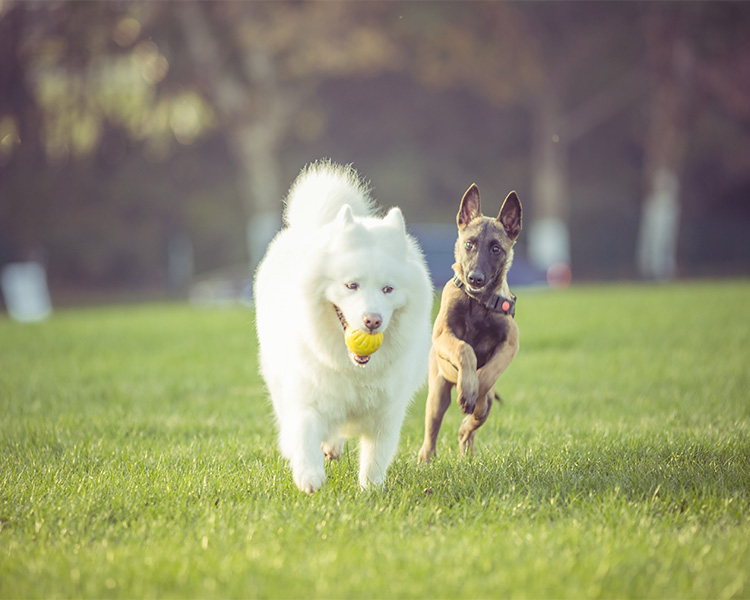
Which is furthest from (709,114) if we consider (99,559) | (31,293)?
(99,559)

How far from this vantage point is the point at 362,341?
12.0 ft

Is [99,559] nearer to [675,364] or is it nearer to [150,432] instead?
[150,432]

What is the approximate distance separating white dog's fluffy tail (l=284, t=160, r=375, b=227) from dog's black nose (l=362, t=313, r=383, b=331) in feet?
3.59

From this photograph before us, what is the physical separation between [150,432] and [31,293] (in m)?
15.4

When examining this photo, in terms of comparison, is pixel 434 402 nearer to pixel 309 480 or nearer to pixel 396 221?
pixel 309 480

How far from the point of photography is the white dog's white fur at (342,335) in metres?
3.74

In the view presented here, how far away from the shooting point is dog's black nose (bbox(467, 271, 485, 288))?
384 centimetres

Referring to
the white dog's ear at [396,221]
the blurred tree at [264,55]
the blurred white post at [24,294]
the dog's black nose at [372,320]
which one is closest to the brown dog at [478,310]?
the white dog's ear at [396,221]

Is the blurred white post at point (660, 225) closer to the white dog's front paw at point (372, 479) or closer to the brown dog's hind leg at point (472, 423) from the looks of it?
the brown dog's hind leg at point (472, 423)

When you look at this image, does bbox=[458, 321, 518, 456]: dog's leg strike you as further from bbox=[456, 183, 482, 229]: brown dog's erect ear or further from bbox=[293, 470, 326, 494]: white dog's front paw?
bbox=[293, 470, 326, 494]: white dog's front paw

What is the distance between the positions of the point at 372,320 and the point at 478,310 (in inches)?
28.3


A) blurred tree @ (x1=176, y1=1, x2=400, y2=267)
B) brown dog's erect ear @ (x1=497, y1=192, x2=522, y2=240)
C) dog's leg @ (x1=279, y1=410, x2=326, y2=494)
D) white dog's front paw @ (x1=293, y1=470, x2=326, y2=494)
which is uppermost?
blurred tree @ (x1=176, y1=1, x2=400, y2=267)

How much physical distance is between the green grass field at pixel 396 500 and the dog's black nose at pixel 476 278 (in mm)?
1033

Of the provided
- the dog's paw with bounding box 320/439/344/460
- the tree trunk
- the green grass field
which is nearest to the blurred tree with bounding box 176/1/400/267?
the tree trunk
